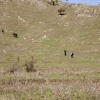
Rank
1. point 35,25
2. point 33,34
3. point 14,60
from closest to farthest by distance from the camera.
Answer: point 14,60
point 33,34
point 35,25

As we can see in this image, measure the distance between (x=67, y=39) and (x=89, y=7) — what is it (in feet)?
73.8

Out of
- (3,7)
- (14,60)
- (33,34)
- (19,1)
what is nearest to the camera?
(14,60)

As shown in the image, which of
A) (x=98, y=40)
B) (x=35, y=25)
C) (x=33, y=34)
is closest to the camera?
(x=98, y=40)

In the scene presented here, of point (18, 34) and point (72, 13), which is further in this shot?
point (72, 13)

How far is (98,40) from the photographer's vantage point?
54.5 metres

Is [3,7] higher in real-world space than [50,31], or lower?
higher

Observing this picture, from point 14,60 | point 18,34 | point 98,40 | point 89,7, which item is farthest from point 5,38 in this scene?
point 89,7

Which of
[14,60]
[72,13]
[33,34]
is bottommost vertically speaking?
[14,60]

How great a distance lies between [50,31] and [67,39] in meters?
6.13

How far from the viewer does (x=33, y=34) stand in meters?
59.5

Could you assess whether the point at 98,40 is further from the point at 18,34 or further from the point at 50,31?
the point at 18,34

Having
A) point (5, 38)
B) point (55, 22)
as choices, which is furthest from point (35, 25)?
point (5, 38)

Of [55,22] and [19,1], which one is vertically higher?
[19,1]

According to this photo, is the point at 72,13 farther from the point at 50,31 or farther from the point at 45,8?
the point at 50,31
